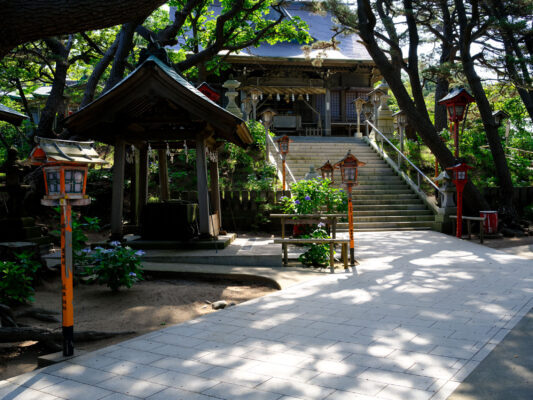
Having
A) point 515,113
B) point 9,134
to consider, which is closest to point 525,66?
point 515,113

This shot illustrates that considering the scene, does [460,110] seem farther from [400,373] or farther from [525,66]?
[400,373]

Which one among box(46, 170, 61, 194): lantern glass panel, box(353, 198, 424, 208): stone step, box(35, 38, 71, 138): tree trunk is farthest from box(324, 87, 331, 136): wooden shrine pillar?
box(46, 170, 61, 194): lantern glass panel

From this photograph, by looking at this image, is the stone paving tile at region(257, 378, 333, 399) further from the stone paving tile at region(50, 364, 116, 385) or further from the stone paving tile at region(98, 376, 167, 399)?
the stone paving tile at region(50, 364, 116, 385)

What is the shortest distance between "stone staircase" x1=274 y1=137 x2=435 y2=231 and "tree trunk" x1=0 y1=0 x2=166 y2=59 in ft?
35.1

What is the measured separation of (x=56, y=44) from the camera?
1440 cm

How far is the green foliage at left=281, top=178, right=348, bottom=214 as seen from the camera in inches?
410

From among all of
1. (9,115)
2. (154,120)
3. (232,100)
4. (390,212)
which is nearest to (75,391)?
(154,120)

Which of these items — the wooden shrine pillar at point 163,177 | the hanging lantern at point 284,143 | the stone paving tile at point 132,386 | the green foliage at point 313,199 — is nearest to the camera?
the stone paving tile at point 132,386

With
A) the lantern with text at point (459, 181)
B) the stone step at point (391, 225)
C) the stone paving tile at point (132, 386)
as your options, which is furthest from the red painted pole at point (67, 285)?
the lantern with text at point (459, 181)

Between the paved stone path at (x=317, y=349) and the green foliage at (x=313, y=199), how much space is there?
3.71 meters

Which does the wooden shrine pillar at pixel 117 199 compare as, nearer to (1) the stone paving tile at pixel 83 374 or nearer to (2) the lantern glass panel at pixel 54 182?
(2) the lantern glass panel at pixel 54 182

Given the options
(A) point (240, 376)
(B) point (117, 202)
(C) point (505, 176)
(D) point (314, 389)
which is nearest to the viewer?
(D) point (314, 389)

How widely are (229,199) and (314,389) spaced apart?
35.0 feet

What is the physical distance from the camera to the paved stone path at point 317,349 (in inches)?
127
